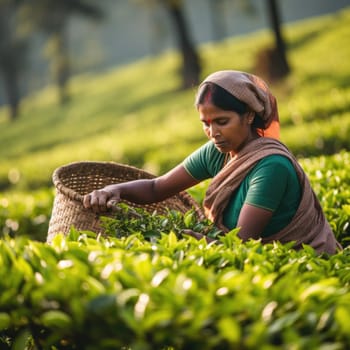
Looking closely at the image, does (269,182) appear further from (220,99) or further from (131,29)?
(131,29)

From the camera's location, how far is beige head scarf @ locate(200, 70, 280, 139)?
129 inches

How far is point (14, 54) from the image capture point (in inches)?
1422

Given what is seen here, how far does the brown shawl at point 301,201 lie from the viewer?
3.34 m

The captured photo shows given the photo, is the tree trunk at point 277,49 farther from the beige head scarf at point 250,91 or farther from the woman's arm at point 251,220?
the woman's arm at point 251,220

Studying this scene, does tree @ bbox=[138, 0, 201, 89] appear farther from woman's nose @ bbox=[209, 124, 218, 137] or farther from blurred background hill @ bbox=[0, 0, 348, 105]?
blurred background hill @ bbox=[0, 0, 348, 105]

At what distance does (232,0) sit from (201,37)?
2457 inches

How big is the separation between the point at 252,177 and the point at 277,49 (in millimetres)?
14182

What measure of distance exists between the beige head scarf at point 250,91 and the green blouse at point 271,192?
0.99 feet

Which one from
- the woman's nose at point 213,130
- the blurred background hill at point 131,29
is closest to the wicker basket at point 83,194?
the woman's nose at point 213,130

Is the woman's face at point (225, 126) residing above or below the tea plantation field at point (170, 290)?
above

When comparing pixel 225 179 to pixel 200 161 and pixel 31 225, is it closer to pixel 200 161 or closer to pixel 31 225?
pixel 200 161

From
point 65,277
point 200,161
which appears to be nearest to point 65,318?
point 65,277

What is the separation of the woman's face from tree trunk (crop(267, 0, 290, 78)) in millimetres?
13341

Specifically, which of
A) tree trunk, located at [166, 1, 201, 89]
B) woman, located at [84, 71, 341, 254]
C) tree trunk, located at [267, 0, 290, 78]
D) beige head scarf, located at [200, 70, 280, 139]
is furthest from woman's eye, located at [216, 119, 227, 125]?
tree trunk, located at [166, 1, 201, 89]
